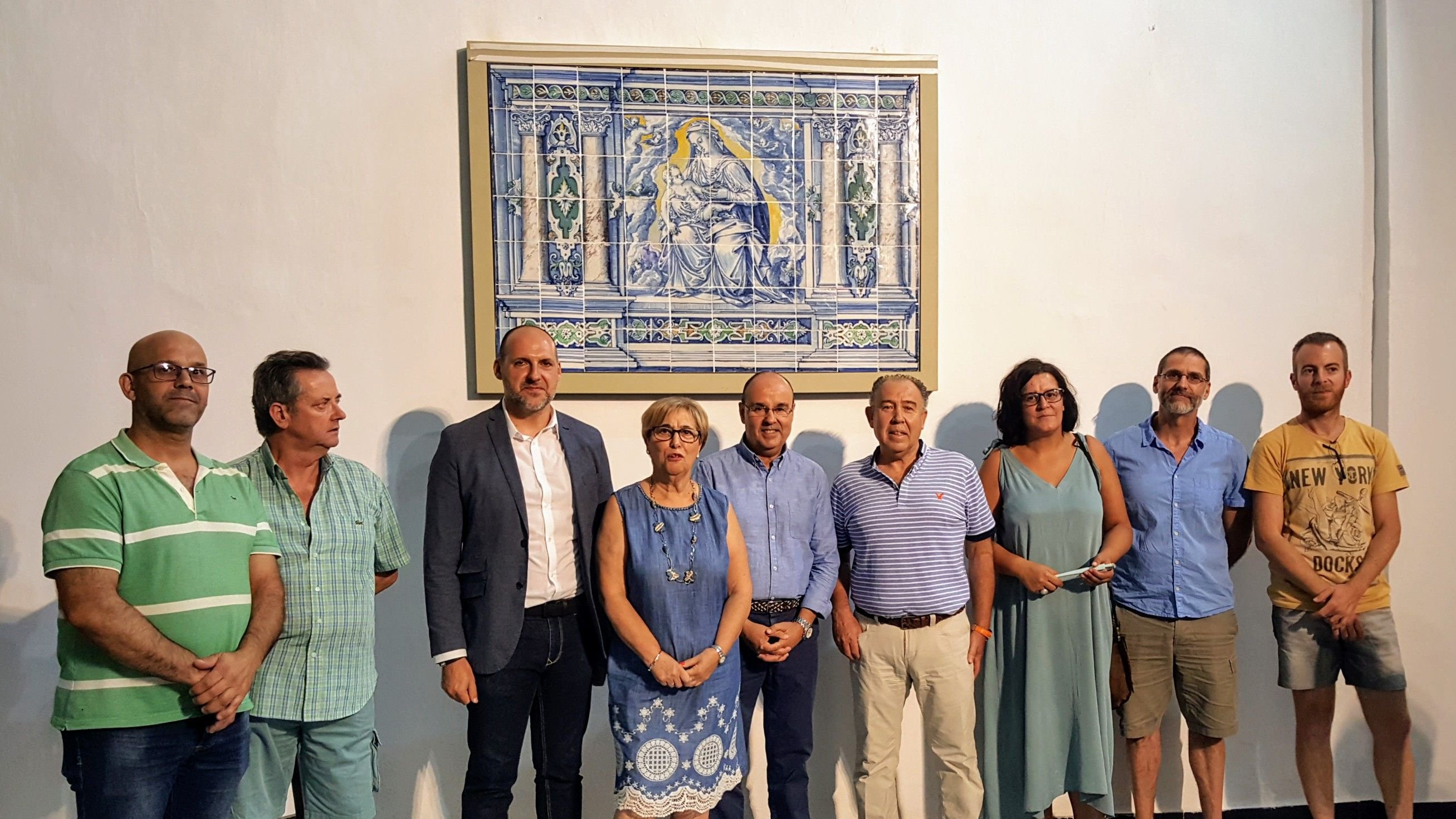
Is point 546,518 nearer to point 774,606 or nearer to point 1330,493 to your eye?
point 774,606

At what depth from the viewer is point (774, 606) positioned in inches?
108

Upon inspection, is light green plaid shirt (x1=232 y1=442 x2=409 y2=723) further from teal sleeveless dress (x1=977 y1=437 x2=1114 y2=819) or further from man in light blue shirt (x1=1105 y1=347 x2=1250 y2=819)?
man in light blue shirt (x1=1105 y1=347 x2=1250 y2=819)

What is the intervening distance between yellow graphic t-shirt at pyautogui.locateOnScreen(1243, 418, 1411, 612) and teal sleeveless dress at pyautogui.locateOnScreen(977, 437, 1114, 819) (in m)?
0.66

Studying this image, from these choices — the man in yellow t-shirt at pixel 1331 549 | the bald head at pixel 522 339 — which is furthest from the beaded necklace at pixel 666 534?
the man in yellow t-shirt at pixel 1331 549

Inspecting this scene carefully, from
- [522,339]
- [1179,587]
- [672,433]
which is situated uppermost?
[522,339]

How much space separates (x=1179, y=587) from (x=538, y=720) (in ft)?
6.81

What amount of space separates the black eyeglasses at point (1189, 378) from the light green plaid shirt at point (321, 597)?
2518mm

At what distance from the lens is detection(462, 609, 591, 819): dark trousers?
2502mm

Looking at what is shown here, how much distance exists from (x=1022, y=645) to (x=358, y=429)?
2336mm

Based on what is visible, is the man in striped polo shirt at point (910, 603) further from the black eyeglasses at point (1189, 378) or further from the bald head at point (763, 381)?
the black eyeglasses at point (1189, 378)

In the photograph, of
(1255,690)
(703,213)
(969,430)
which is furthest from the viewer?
(1255,690)

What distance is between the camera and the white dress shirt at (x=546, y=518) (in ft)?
8.33

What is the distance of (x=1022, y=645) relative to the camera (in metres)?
2.97

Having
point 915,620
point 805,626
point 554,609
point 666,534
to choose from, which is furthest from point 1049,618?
point 554,609
